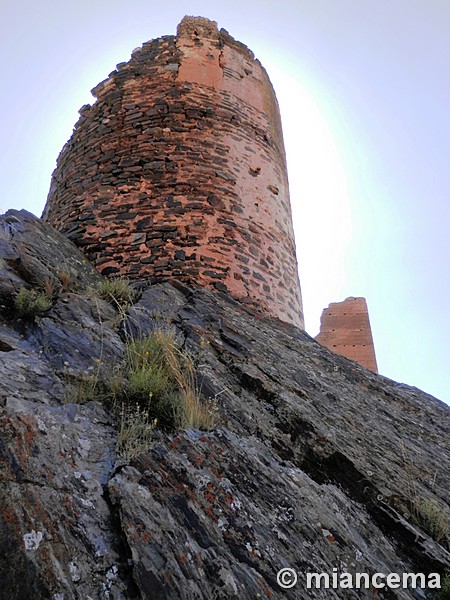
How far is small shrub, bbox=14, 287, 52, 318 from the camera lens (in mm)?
3207

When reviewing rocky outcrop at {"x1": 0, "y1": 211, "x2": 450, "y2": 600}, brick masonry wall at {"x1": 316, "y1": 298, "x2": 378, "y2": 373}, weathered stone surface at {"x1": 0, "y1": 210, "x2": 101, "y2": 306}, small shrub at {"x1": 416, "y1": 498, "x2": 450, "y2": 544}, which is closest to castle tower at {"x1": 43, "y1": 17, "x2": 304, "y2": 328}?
weathered stone surface at {"x1": 0, "y1": 210, "x2": 101, "y2": 306}

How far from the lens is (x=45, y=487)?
199 cm

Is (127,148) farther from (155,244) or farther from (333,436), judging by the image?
(333,436)

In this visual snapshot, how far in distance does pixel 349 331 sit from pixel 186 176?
5.96m

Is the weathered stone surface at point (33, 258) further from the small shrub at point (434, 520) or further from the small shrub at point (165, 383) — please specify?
the small shrub at point (434, 520)

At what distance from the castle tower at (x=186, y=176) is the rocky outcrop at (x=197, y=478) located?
4.76 ft

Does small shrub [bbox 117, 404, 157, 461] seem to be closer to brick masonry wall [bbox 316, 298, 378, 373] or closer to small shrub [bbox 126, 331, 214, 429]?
small shrub [bbox 126, 331, 214, 429]

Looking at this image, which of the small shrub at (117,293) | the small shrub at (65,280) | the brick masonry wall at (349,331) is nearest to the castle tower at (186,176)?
the small shrub at (117,293)

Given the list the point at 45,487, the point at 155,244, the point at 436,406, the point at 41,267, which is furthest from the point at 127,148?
the point at 45,487

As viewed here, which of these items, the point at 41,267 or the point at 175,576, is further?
the point at 41,267

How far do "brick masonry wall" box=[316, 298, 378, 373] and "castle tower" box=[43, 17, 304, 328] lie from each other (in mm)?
4191

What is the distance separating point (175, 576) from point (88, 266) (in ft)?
12.4

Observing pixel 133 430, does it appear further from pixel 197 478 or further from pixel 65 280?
pixel 65 280

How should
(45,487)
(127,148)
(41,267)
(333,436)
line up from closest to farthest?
(45,487), (333,436), (41,267), (127,148)
